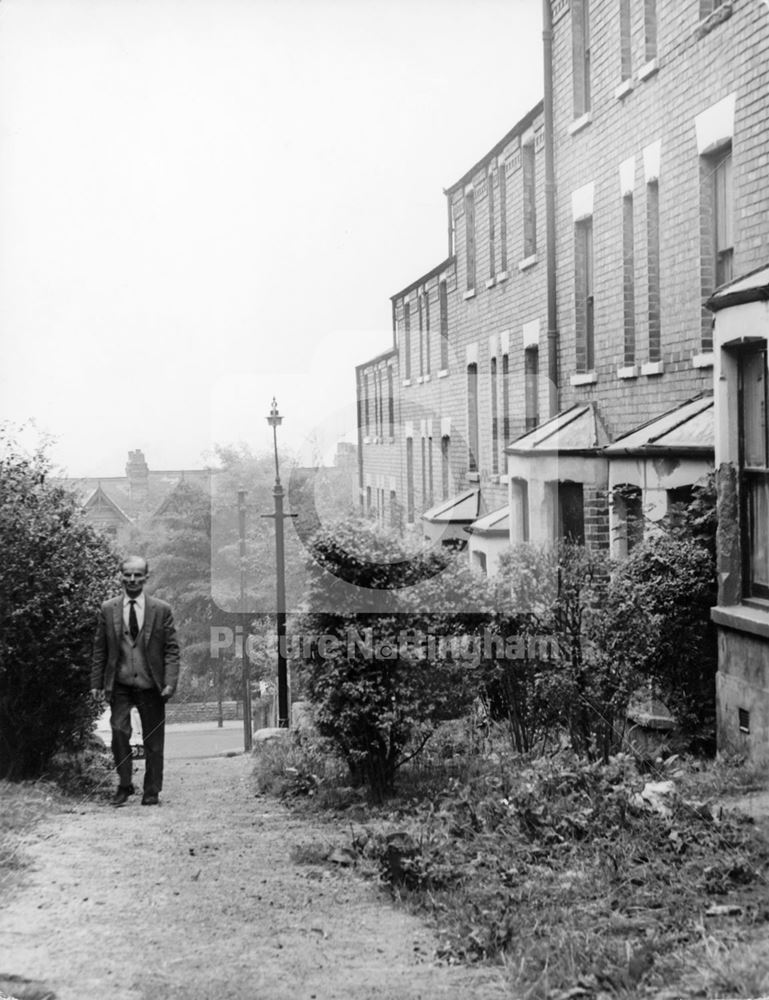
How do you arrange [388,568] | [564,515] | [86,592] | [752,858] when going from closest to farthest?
1. [752,858]
2. [388,568]
3. [86,592]
4. [564,515]

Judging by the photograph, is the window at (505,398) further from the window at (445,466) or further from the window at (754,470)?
the window at (754,470)

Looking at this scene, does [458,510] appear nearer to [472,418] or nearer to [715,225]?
[472,418]

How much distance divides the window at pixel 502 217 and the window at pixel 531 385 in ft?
6.10

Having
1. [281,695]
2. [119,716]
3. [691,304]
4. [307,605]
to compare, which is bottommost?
[281,695]

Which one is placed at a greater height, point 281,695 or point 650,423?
point 650,423

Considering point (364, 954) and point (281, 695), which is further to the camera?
point (281, 695)

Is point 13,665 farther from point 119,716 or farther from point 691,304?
point 691,304

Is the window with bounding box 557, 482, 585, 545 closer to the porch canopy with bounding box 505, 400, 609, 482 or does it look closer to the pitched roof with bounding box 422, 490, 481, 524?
the porch canopy with bounding box 505, 400, 609, 482

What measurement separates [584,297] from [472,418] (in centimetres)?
482

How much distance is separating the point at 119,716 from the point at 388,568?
7.94 ft

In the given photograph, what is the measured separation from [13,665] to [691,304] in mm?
7683

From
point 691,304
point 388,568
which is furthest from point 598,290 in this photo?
point 388,568

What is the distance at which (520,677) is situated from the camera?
33.8 ft

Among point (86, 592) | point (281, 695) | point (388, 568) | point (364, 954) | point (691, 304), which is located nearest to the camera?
point (364, 954)
